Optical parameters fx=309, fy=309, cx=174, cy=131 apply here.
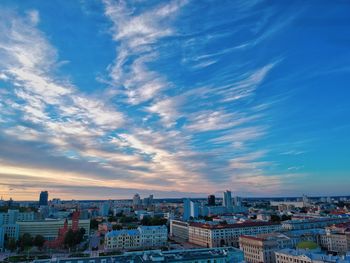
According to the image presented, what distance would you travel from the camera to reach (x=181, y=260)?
2858cm

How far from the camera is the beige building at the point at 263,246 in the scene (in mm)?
41938

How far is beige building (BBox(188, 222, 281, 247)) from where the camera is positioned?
57.6 metres

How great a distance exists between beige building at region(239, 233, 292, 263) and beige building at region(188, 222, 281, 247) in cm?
1140

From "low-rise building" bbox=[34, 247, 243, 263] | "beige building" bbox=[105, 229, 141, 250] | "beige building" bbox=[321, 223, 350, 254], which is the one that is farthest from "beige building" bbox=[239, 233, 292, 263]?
"beige building" bbox=[105, 229, 141, 250]

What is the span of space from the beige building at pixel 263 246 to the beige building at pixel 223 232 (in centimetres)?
1140

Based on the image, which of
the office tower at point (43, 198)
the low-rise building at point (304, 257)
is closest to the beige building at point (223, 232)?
the low-rise building at point (304, 257)

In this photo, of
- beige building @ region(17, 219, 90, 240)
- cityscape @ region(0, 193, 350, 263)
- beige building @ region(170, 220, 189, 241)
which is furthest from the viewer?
beige building @ region(17, 219, 90, 240)

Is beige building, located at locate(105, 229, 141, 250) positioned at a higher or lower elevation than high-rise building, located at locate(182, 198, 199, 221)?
lower

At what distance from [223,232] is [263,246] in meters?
17.2

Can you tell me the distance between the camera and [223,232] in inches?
2307

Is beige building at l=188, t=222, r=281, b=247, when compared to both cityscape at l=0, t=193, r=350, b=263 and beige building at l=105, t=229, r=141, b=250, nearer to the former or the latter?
cityscape at l=0, t=193, r=350, b=263

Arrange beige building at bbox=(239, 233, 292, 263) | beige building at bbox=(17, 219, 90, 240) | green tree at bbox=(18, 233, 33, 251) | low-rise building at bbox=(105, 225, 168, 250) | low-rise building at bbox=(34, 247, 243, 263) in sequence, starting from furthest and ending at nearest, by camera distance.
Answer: beige building at bbox=(17, 219, 90, 240)
low-rise building at bbox=(105, 225, 168, 250)
green tree at bbox=(18, 233, 33, 251)
beige building at bbox=(239, 233, 292, 263)
low-rise building at bbox=(34, 247, 243, 263)

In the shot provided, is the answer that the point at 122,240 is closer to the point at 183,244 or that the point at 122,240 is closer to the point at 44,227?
the point at 183,244

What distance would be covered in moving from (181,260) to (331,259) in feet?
48.7
